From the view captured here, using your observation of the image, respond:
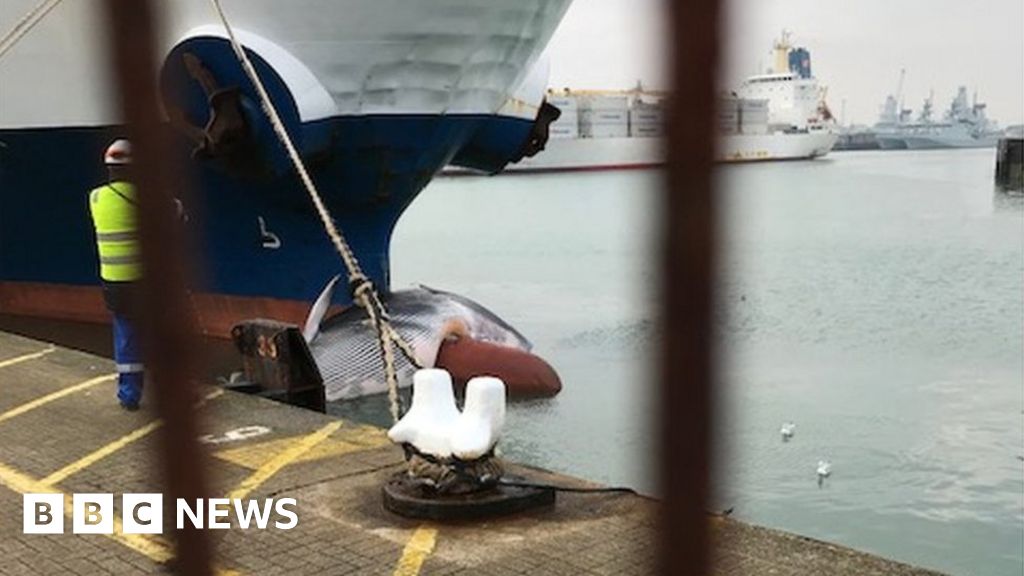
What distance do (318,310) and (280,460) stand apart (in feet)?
18.3

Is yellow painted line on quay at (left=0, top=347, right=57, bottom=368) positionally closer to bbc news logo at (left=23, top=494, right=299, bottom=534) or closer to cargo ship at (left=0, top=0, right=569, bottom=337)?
cargo ship at (left=0, top=0, right=569, bottom=337)

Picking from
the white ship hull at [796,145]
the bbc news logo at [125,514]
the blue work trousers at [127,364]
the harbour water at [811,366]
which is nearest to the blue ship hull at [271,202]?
the harbour water at [811,366]

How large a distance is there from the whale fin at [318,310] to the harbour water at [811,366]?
0.86m

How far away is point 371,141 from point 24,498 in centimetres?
644

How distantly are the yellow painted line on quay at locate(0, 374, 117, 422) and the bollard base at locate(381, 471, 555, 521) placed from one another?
2.97 m

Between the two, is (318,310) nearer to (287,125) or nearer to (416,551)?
(287,125)

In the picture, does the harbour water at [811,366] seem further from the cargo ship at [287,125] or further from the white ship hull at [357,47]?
the white ship hull at [357,47]

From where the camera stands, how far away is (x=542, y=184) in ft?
202

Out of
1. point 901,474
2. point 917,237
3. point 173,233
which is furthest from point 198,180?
point 917,237

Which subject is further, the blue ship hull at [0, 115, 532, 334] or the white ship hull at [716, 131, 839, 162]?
the white ship hull at [716, 131, 839, 162]

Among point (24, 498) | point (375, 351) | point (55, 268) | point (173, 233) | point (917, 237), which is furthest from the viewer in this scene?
point (917, 237)

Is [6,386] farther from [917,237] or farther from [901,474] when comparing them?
[917,237]

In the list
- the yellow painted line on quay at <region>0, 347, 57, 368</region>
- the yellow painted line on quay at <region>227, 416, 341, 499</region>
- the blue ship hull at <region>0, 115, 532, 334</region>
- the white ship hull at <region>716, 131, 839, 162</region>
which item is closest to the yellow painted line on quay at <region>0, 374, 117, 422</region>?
the yellow painted line on quay at <region>0, 347, 57, 368</region>

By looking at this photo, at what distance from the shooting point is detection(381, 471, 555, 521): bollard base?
13.9 feet
